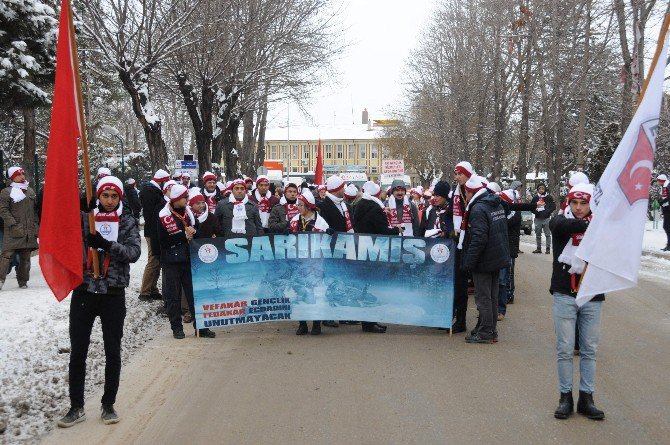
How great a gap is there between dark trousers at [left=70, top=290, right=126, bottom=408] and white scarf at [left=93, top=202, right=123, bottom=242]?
1.58 ft

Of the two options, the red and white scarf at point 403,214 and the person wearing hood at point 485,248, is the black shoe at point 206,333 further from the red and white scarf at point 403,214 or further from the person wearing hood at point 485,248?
the red and white scarf at point 403,214

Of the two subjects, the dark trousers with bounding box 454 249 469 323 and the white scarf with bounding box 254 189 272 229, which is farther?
the white scarf with bounding box 254 189 272 229

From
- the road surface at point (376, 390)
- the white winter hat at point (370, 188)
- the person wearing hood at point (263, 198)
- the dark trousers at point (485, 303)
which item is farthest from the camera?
the person wearing hood at point (263, 198)

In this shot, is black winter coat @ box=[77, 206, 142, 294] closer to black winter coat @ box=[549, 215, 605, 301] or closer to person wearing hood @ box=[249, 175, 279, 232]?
black winter coat @ box=[549, 215, 605, 301]

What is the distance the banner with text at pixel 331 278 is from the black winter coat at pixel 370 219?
1.16 feet

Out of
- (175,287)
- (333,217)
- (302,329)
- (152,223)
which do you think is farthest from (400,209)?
(175,287)

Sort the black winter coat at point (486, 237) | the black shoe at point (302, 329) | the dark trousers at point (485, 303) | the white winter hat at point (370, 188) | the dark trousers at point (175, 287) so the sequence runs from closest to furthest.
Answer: the black winter coat at point (486, 237)
the dark trousers at point (485, 303)
the dark trousers at point (175, 287)
the black shoe at point (302, 329)
the white winter hat at point (370, 188)

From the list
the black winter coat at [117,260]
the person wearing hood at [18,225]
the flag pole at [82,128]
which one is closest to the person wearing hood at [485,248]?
the black winter coat at [117,260]

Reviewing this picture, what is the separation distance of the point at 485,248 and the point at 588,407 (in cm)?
329

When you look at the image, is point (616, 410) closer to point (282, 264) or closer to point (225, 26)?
point (282, 264)

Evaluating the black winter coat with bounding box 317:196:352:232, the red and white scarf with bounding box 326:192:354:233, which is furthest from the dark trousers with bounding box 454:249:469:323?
the black winter coat with bounding box 317:196:352:232

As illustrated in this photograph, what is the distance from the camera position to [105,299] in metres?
6.04

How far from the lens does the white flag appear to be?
209 inches

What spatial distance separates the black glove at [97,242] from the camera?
18.9ft
